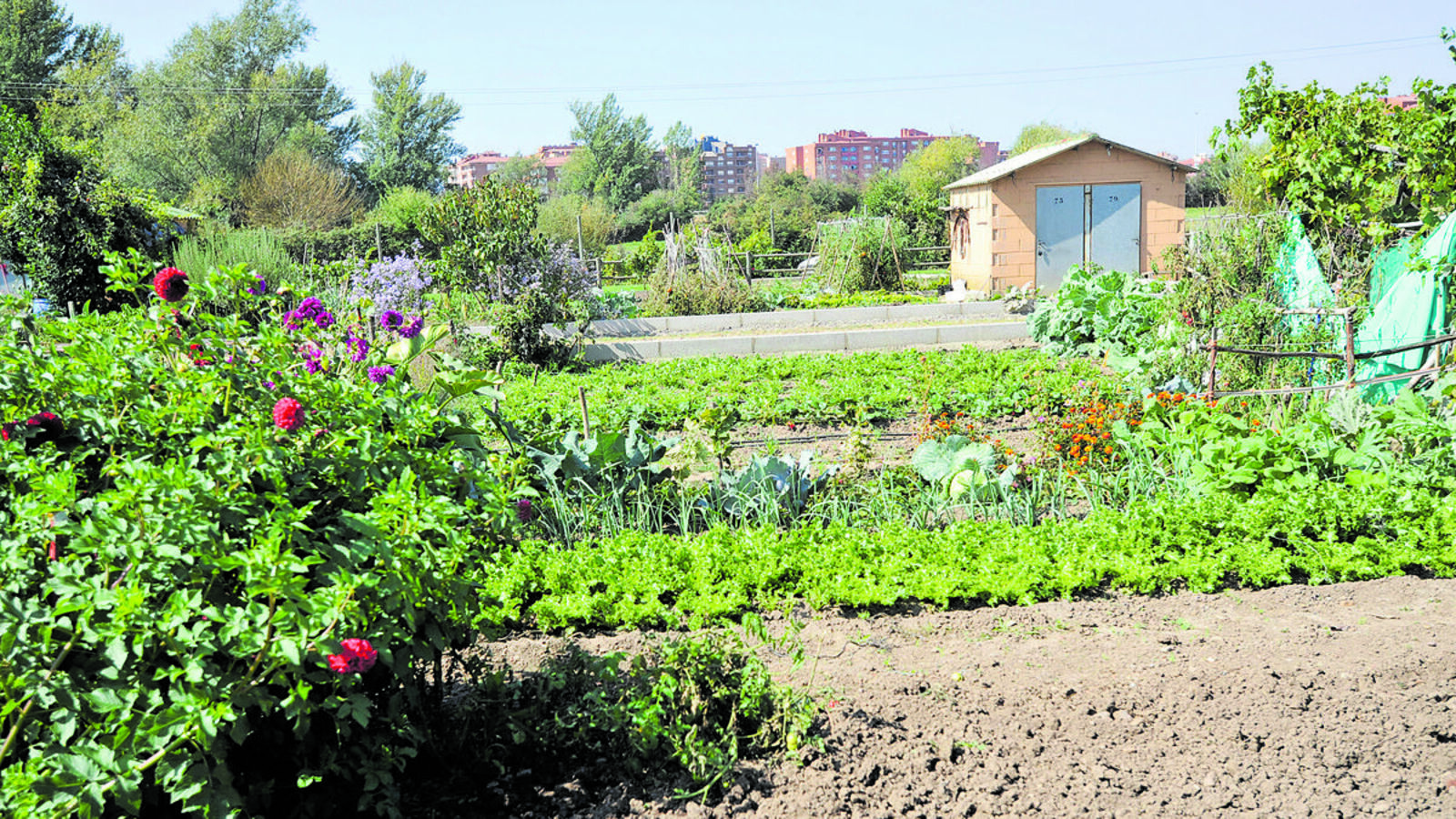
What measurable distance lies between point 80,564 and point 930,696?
6.85ft

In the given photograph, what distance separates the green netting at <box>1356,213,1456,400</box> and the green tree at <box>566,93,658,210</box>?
44.0 metres

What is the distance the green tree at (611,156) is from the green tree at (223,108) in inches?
528

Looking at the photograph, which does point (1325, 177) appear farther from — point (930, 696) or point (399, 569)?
point (399, 569)

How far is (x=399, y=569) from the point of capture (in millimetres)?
1951

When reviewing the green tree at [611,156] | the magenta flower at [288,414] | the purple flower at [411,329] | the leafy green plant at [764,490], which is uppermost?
the green tree at [611,156]

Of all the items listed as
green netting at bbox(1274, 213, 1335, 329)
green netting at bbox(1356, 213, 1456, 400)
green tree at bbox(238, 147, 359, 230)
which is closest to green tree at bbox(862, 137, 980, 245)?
green netting at bbox(1274, 213, 1335, 329)

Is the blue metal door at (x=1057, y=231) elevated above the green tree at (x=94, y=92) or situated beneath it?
situated beneath

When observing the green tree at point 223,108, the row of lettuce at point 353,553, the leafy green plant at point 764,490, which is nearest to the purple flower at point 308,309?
the row of lettuce at point 353,553

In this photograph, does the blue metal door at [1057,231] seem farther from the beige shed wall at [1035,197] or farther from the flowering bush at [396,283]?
the flowering bush at [396,283]

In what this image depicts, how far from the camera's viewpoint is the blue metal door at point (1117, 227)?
1758cm

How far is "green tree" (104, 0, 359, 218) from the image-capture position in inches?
1406

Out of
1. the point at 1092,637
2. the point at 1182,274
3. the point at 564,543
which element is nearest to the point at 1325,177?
the point at 1182,274

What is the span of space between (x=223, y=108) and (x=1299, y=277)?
3793 centimetres

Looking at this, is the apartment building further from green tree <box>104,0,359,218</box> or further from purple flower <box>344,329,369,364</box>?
purple flower <box>344,329,369,364</box>
